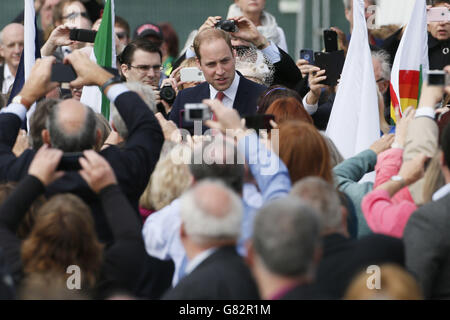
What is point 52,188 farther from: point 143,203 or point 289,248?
point 289,248

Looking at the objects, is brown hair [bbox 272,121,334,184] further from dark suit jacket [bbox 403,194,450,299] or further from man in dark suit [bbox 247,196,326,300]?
man in dark suit [bbox 247,196,326,300]

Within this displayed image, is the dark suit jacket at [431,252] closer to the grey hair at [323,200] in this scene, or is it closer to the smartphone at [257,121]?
the grey hair at [323,200]

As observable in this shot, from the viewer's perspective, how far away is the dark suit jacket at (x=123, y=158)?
160 inches

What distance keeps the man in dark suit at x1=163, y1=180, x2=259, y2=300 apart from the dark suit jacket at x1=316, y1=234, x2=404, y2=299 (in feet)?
1.13

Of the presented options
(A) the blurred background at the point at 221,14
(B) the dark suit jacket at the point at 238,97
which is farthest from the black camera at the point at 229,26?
(A) the blurred background at the point at 221,14

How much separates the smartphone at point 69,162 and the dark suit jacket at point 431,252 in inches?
62.1

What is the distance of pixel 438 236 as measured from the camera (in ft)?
11.8

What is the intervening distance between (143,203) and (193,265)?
1412mm

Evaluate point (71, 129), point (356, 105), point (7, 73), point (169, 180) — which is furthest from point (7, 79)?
point (169, 180)

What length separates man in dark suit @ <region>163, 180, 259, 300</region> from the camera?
10.6 feet

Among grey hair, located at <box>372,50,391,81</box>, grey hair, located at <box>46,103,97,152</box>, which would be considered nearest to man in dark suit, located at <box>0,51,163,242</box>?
grey hair, located at <box>46,103,97,152</box>

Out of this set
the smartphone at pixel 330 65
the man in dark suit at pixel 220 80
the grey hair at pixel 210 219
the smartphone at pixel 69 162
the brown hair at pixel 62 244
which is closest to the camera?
the grey hair at pixel 210 219

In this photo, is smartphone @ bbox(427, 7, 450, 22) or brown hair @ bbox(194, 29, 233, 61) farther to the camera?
smartphone @ bbox(427, 7, 450, 22)
